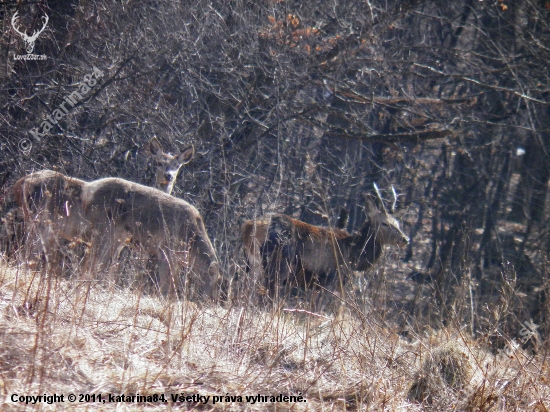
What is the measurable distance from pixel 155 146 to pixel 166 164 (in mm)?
345

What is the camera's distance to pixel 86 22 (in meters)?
10.3

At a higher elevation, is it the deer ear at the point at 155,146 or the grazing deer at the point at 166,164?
the deer ear at the point at 155,146

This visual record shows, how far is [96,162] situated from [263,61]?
3.23 metres

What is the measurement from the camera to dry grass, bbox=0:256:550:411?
3.62 meters

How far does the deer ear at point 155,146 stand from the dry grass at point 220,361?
5.17m

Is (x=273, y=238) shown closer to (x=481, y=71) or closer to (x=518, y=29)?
(x=481, y=71)

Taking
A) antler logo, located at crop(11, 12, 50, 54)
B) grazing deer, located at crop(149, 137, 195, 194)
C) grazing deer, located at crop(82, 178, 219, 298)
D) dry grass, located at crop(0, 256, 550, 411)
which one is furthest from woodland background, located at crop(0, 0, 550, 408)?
dry grass, located at crop(0, 256, 550, 411)

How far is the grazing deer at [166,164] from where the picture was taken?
1030cm

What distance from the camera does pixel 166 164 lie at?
10.3 meters

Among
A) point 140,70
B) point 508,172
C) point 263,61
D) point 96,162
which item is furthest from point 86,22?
point 508,172

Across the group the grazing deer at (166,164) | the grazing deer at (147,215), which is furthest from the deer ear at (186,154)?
the grazing deer at (147,215)

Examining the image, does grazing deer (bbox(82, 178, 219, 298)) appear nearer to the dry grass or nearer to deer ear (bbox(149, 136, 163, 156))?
deer ear (bbox(149, 136, 163, 156))

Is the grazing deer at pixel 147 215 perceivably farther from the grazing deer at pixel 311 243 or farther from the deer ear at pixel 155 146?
the deer ear at pixel 155 146

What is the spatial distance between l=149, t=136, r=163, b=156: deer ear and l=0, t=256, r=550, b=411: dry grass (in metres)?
5.17
